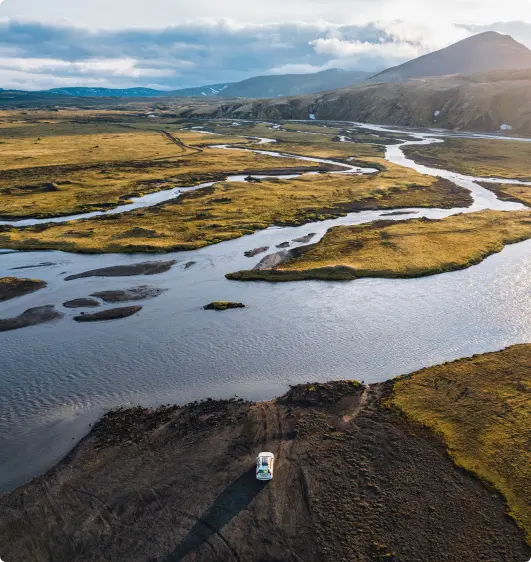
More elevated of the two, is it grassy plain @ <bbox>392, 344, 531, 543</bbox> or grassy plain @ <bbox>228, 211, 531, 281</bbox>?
grassy plain @ <bbox>228, 211, 531, 281</bbox>

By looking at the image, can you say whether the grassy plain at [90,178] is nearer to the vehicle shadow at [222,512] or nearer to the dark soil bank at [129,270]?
the dark soil bank at [129,270]

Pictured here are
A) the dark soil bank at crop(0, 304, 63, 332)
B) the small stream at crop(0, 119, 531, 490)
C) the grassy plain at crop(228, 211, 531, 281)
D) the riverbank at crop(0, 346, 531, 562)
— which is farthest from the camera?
the grassy plain at crop(228, 211, 531, 281)

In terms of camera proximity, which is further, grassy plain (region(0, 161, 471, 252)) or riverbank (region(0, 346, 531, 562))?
grassy plain (region(0, 161, 471, 252))

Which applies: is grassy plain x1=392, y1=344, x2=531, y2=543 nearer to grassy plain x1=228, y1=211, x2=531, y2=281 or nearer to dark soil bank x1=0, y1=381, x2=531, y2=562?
dark soil bank x1=0, y1=381, x2=531, y2=562

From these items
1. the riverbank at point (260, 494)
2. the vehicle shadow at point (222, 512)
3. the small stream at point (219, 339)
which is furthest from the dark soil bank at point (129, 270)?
the vehicle shadow at point (222, 512)

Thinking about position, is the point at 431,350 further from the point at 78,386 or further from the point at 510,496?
the point at 78,386

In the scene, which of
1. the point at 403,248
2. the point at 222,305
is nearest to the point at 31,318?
the point at 222,305

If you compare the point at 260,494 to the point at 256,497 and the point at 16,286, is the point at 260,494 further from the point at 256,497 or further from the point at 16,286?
the point at 16,286

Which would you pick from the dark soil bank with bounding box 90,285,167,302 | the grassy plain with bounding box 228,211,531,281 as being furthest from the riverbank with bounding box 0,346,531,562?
the grassy plain with bounding box 228,211,531,281
